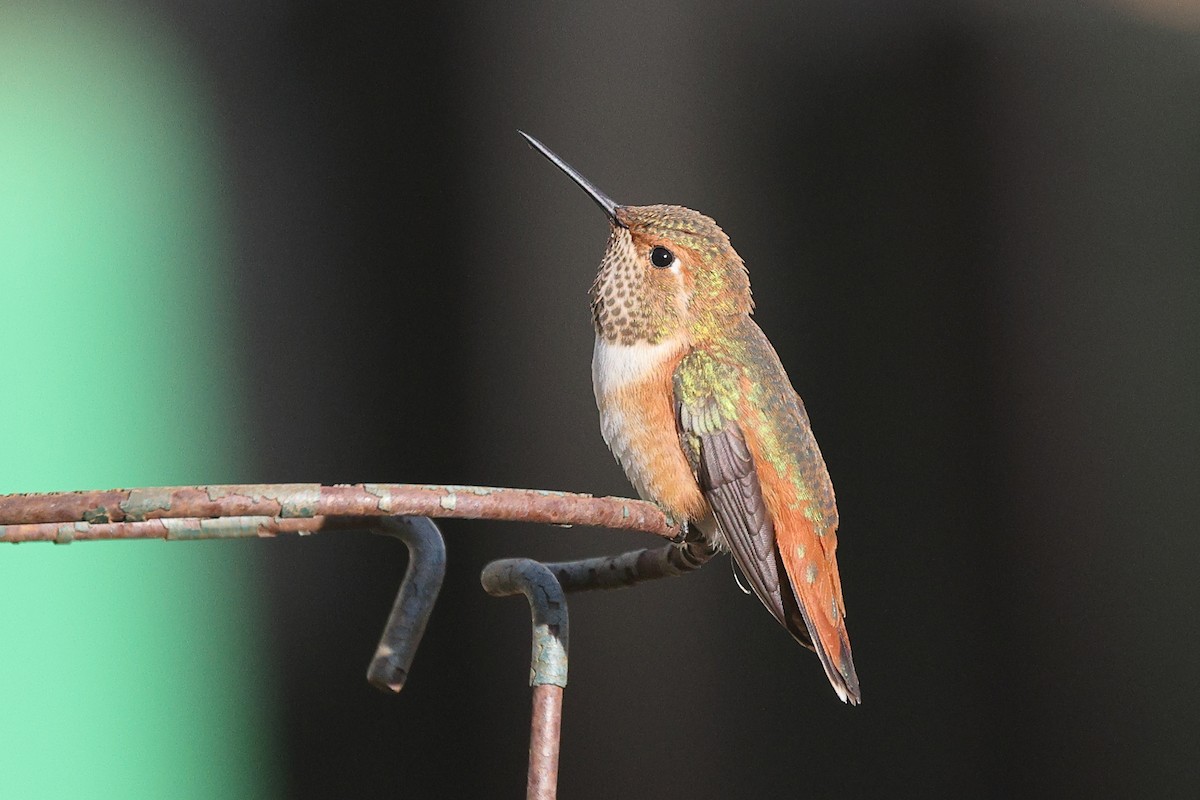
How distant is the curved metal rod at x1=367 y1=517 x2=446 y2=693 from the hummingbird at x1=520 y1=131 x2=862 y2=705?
0.45 m

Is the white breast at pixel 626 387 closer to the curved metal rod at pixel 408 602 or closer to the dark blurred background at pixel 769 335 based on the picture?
the curved metal rod at pixel 408 602

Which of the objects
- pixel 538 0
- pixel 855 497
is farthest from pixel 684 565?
pixel 538 0

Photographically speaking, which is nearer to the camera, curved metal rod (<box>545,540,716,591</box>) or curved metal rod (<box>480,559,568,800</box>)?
curved metal rod (<box>480,559,568,800</box>)

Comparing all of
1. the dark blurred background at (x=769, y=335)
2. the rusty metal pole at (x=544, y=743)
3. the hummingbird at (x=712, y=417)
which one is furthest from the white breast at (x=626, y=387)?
the dark blurred background at (x=769, y=335)

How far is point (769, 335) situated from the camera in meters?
2.74

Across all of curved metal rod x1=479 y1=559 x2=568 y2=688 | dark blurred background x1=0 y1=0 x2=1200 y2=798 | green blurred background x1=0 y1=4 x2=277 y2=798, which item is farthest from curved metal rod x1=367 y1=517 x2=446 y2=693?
dark blurred background x1=0 y1=0 x2=1200 y2=798

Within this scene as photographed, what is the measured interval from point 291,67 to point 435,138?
1.20 feet

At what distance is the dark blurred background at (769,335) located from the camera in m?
2.43

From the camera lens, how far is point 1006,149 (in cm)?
264

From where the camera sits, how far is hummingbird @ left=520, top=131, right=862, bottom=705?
4.33 feet

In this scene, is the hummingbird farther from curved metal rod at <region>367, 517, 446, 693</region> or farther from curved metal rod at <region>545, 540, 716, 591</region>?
curved metal rod at <region>367, 517, 446, 693</region>

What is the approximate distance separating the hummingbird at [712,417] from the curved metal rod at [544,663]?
45 centimetres

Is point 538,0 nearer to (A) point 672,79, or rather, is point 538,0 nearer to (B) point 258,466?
(A) point 672,79

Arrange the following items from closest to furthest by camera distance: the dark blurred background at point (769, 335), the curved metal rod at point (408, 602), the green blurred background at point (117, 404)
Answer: the curved metal rod at point (408, 602) < the green blurred background at point (117, 404) < the dark blurred background at point (769, 335)
